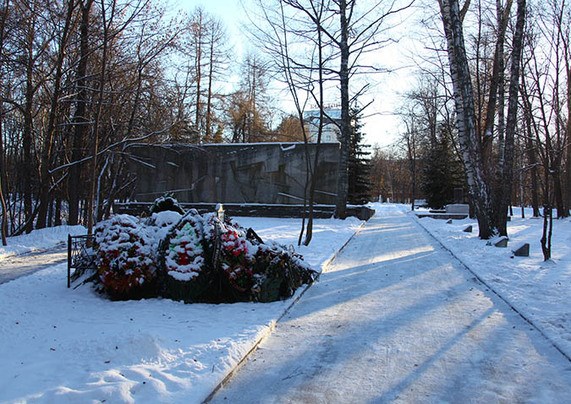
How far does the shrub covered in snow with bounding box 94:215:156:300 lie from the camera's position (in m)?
6.48

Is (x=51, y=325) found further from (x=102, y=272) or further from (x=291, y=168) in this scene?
(x=291, y=168)

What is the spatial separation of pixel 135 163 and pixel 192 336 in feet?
80.9

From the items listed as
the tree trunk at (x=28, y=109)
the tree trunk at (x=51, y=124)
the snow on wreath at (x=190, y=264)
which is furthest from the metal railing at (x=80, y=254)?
the tree trunk at (x=28, y=109)

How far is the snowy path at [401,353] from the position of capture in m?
3.81

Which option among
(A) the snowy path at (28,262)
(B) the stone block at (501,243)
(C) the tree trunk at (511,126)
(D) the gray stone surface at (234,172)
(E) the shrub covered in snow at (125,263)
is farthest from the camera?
(D) the gray stone surface at (234,172)

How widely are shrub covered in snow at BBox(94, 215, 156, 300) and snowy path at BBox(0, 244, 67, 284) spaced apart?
97.8 inches

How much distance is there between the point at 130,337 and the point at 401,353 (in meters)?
2.70

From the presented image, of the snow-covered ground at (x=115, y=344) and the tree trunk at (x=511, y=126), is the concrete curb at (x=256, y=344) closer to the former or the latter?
the snow-covered ground at (x=115, y=344)

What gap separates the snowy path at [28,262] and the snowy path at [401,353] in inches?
213

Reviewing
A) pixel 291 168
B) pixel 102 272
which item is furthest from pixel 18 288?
pixel 291 168

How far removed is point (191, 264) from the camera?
652cm

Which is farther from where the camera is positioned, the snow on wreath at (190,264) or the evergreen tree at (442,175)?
the evergreen tree at (442,175)

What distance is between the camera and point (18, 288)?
7.25m

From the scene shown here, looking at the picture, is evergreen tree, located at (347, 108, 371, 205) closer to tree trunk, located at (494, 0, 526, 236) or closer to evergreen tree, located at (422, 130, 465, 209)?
evergreen tree, located at (422, 130, 465, 209)
